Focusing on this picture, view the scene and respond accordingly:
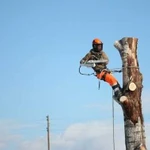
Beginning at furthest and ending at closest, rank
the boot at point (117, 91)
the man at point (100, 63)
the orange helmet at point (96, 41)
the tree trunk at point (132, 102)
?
the orange helmet at point (96, 41)
the man at point (100, 63)
the boot at point (117, 91)
the tree trunk at point (132, 102)

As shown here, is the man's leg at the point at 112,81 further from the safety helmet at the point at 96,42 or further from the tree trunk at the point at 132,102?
the safety helmet at the point at 96,42

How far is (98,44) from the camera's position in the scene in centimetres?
848

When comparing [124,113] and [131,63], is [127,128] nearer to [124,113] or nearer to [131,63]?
[124,113]

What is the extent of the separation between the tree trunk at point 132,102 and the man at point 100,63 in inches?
8.2

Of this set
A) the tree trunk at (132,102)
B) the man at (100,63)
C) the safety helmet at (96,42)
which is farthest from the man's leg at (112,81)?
the safety helmet at (96,42)

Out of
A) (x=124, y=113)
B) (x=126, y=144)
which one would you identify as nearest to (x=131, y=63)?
(x=124, y=113)

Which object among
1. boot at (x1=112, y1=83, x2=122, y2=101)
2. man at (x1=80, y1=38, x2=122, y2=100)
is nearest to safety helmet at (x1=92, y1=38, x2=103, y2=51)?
man at (x1=80, y1=38, x2=122, y2=100)

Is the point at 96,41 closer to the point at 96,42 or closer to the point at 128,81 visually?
the point at 96,42

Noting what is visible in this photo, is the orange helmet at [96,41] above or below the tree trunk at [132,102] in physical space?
above

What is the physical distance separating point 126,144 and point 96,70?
1644 mm

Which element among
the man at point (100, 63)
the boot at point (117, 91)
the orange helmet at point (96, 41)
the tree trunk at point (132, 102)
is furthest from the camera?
the orange helmet at point (96, 41)

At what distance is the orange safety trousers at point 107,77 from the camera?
814 centimetres

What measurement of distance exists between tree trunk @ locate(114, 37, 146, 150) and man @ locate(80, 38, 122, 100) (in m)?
0.21

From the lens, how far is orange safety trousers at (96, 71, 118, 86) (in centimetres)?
814
